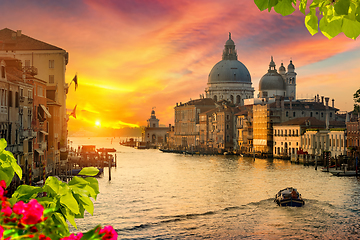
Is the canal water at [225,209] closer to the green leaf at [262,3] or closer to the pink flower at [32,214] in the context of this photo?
the green leaf at [262,3]

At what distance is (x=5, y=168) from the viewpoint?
360 cm

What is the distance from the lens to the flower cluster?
2.14 m

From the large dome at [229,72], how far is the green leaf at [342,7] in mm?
114372

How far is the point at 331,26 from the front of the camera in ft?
9.50

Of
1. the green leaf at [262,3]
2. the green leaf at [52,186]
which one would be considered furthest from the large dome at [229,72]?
the green leaf at [262,3]

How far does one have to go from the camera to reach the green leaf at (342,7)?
103 inches

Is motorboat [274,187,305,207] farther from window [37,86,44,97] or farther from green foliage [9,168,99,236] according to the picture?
green foliage [9,168,99,236]

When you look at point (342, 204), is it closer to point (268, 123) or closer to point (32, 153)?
point (32, 153)

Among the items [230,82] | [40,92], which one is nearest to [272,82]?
[230,82]

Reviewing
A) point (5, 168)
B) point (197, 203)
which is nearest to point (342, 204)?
point (197, 203)

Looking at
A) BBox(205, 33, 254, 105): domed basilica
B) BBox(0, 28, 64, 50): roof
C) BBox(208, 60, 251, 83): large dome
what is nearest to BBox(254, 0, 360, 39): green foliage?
BBox(0, 28, 64, 50): roof

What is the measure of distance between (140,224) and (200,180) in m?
17.8

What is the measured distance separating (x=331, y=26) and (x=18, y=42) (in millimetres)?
41385

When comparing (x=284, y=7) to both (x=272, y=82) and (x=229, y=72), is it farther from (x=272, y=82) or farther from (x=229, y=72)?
(x=229, y=72)
